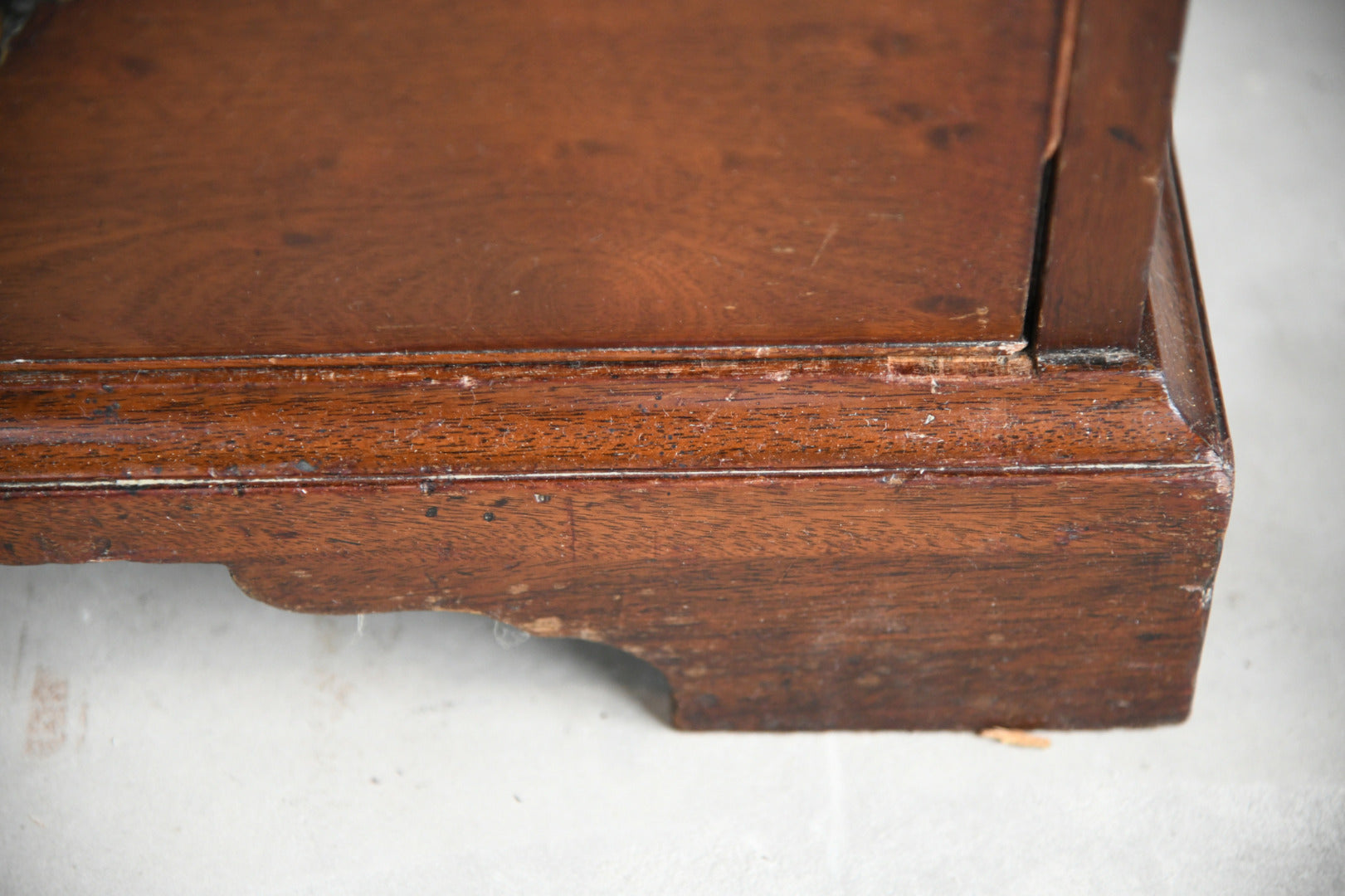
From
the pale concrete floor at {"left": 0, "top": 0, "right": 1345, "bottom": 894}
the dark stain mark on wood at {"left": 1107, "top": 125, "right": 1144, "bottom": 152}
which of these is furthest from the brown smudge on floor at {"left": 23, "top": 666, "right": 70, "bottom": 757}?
the dark stain mark on wood at {"left": 1107, "top": 125, "right": 1144, "bottom": 152}

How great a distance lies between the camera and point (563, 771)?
999 millimetres

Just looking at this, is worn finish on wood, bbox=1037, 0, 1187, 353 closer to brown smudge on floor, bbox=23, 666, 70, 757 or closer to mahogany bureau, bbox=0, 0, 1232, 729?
mahogany bureau, bbox=0, 0, 1232, 729

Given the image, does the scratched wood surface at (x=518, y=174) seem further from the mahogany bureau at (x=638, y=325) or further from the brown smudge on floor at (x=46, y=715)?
the brown smudge on floor at (x=46, y=715)

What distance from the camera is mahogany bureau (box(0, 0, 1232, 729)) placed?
0.73m

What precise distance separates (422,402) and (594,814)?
378 mm

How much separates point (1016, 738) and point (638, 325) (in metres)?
0.49

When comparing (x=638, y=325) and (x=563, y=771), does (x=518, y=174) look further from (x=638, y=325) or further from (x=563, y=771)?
(x=563, y=771)

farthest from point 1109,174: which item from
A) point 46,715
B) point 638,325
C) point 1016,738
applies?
point 46,715

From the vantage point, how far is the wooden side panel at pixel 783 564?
2.79 feet

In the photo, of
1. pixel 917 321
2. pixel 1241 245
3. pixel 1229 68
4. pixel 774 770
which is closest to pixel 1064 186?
pixel 917 321

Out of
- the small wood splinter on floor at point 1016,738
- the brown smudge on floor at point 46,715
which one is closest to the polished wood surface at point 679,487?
the small wood splinter on floor at point 1016,738

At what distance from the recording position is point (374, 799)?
98cm

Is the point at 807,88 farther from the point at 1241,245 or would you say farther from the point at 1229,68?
the point at 1229,68

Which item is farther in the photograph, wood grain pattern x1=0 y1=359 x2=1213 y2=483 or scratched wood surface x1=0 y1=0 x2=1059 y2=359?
wood grain pattern x1=0 y1=359 x2=1213 y2=483
